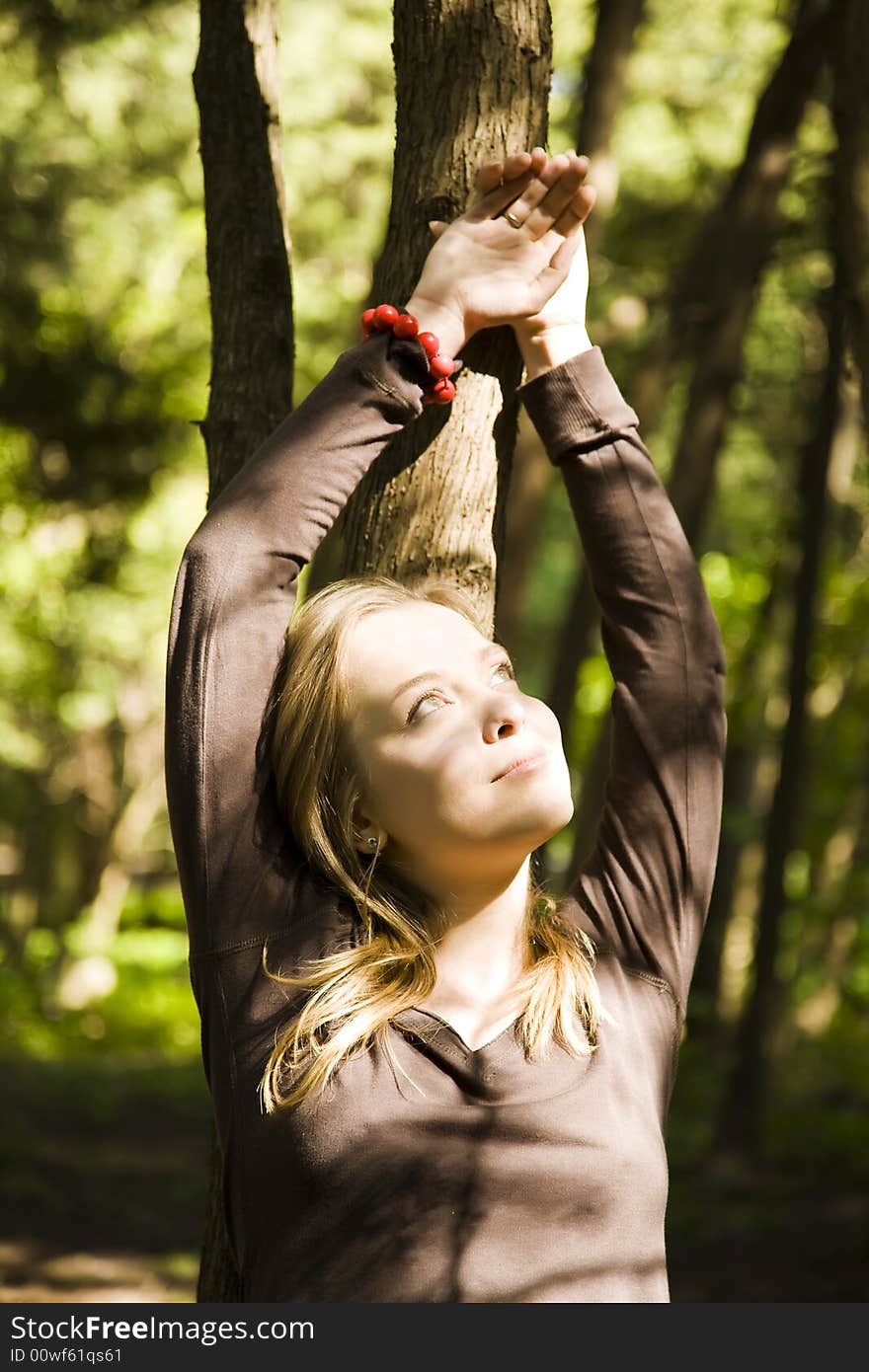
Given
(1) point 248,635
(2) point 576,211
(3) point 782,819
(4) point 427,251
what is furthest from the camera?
(3) point 782,819

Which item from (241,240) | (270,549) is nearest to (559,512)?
(241,240)

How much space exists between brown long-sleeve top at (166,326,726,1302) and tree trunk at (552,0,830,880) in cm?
407

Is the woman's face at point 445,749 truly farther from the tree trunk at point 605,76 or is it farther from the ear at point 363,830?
the tree trunk at point 605,76

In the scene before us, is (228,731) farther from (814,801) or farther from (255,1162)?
(814,801)

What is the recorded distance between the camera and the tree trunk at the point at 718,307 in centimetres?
637

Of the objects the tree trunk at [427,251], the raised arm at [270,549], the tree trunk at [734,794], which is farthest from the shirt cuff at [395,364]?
the tree trunk at [734,794]

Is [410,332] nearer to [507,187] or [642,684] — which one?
[507,187]

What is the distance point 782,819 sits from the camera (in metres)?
8.81

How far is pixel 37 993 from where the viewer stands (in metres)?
17.4

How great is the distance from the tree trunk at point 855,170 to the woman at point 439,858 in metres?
1.16

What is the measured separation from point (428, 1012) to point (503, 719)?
0.43 metres

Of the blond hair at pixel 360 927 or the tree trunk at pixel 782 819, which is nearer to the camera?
the blond hair at pixel 360 927

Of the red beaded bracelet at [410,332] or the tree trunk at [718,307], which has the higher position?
the tree trunk at [718,307]

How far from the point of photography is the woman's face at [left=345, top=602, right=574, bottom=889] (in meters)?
1.94
